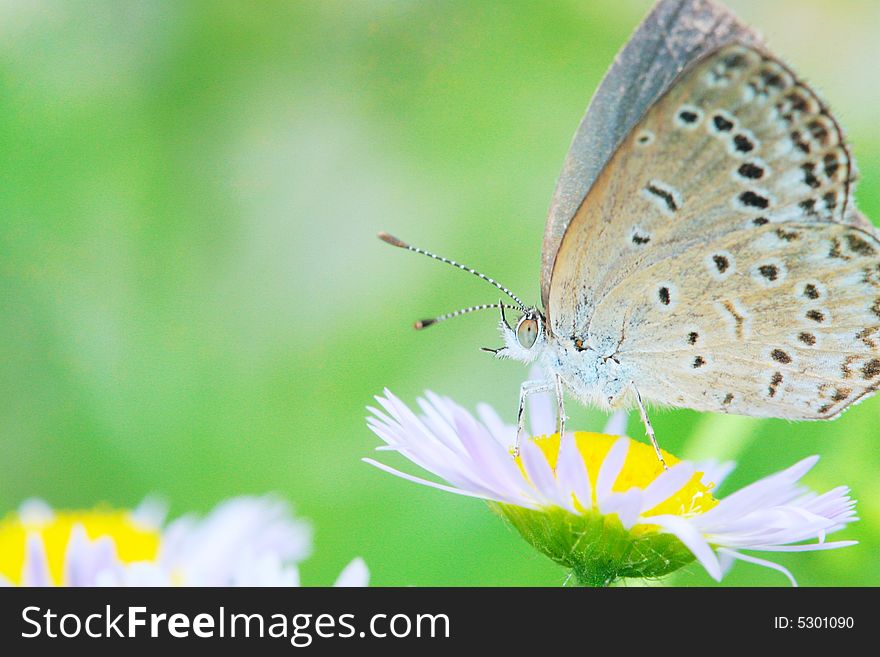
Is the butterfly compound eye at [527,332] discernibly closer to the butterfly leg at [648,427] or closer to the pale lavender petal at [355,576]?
the butterfly leg at [648,427]

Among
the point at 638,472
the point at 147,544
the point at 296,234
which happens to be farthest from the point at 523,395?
the point at 296,234

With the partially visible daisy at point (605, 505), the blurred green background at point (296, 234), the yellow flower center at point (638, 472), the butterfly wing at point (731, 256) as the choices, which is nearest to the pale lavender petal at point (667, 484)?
the partially visible daisy at point (605, 505)

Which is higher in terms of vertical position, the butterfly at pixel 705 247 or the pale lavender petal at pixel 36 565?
the butterfly at pixel 705 247

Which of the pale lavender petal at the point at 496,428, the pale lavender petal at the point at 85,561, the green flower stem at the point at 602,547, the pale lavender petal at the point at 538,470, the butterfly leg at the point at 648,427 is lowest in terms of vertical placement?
the pale lavender petal at the point at 85,561

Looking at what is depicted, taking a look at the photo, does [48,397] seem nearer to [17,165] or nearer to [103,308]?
[103,308]

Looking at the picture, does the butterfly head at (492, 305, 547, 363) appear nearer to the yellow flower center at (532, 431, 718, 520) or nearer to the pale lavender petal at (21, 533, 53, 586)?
the yellow flower center at (532, 431, 718, 520)

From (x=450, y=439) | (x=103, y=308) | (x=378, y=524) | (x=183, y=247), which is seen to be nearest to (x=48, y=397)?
(x=103, y=308)
